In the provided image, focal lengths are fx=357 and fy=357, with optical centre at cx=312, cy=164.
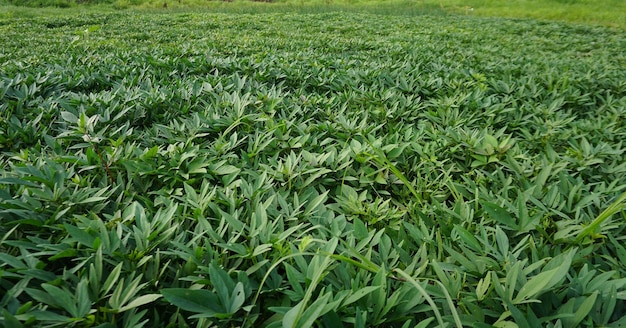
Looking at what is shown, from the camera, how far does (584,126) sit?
6.01ft

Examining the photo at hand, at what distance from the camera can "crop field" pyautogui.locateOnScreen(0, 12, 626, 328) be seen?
0.70m

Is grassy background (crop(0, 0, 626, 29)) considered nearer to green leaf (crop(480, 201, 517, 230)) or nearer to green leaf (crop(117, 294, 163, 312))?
green leaf (crop(480, 201, 517, 230))

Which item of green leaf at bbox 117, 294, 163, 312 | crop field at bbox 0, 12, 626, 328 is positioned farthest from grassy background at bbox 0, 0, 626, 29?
green leaf at bbox 117, 294, 163, 312

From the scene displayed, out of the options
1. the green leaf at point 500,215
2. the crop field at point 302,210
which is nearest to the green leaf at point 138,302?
the crop field at point 302,210

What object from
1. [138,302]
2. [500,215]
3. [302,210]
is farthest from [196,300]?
[500,215]

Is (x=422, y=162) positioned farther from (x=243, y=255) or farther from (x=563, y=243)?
(x=243, y=255)

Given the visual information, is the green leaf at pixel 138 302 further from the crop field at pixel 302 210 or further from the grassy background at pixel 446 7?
the grassy background at pixel 446 7

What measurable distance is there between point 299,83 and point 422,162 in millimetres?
1410

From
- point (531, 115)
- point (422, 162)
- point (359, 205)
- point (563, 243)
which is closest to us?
point (563, 243)

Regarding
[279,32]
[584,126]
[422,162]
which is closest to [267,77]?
[422,162]

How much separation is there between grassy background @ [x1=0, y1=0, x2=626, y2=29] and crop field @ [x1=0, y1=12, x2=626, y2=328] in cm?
1245

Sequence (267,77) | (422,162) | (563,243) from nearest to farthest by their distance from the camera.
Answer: (563,243), (422,162), (267,77)

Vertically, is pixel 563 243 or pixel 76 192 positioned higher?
pixel 76 192

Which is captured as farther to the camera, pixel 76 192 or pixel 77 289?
pixel 76 192
